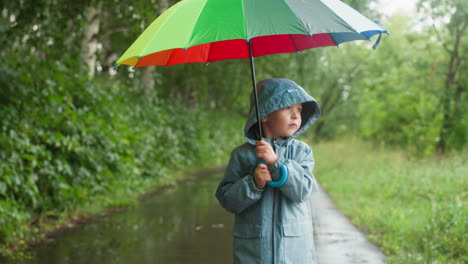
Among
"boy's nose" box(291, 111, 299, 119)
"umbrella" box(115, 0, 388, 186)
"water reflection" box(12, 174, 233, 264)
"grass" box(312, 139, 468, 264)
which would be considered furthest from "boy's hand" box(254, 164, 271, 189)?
"water reflection" box(12, 174, 233, 264)

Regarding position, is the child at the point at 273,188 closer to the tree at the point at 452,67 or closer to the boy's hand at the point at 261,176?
the boy's hand at the point at 261,176

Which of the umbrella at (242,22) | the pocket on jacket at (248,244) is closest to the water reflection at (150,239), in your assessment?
the pocket on jacket at (248,244)

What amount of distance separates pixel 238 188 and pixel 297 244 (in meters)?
0.49

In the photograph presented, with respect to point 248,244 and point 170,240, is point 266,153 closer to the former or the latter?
point 248,244

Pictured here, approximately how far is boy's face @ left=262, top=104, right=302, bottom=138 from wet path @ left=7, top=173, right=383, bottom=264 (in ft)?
8.84

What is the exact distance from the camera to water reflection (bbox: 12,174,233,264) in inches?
230

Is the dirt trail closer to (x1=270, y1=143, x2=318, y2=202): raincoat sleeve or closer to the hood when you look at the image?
(x1=270, y1=143, x2=318, y2=202): raincoat sleeve

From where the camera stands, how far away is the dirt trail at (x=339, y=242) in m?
5.61

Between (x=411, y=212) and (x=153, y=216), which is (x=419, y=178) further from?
(x=153, y=216)

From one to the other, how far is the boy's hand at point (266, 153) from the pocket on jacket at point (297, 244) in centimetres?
40

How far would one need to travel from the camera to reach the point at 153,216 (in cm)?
866

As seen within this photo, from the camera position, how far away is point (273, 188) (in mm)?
3164

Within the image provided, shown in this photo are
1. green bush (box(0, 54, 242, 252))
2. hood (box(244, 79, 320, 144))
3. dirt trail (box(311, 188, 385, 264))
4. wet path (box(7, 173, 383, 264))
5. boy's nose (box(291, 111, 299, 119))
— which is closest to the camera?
hood (box(244, 79, 320, 144))

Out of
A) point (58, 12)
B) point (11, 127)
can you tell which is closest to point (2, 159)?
point (11, 127)
